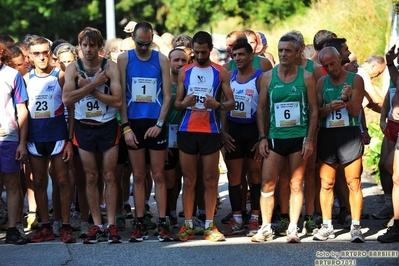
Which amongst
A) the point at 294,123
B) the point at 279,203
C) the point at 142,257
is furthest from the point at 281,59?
the point at 142,257

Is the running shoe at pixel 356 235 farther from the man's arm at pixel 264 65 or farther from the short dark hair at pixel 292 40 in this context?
the man's arm at pixel 264 65

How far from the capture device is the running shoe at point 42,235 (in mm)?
10914

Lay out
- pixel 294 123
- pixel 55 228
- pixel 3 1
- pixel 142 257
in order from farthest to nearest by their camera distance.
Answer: pixel 3 1
pixel 55 228
pixel 294 123
pixel 142 257

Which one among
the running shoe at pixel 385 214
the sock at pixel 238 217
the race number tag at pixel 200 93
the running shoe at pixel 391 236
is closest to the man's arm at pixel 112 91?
the race number tag at pixel 200 93

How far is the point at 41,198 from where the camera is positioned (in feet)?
36.4

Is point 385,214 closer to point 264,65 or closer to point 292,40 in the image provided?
point 264,65

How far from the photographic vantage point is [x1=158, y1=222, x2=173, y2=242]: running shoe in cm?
1072

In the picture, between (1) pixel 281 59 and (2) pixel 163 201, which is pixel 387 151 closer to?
(1) pixel 281 59

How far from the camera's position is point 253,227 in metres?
11.2

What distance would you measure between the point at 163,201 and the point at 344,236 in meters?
2.06

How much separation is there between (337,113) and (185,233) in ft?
6.97

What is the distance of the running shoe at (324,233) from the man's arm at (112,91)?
8.42ft

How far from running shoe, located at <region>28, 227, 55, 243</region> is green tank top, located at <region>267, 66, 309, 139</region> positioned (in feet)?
9.00

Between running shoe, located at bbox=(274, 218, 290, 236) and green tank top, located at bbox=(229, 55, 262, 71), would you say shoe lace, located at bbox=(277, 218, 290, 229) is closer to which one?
running shoe, located at bbox=(274, 218, 290, 236)
